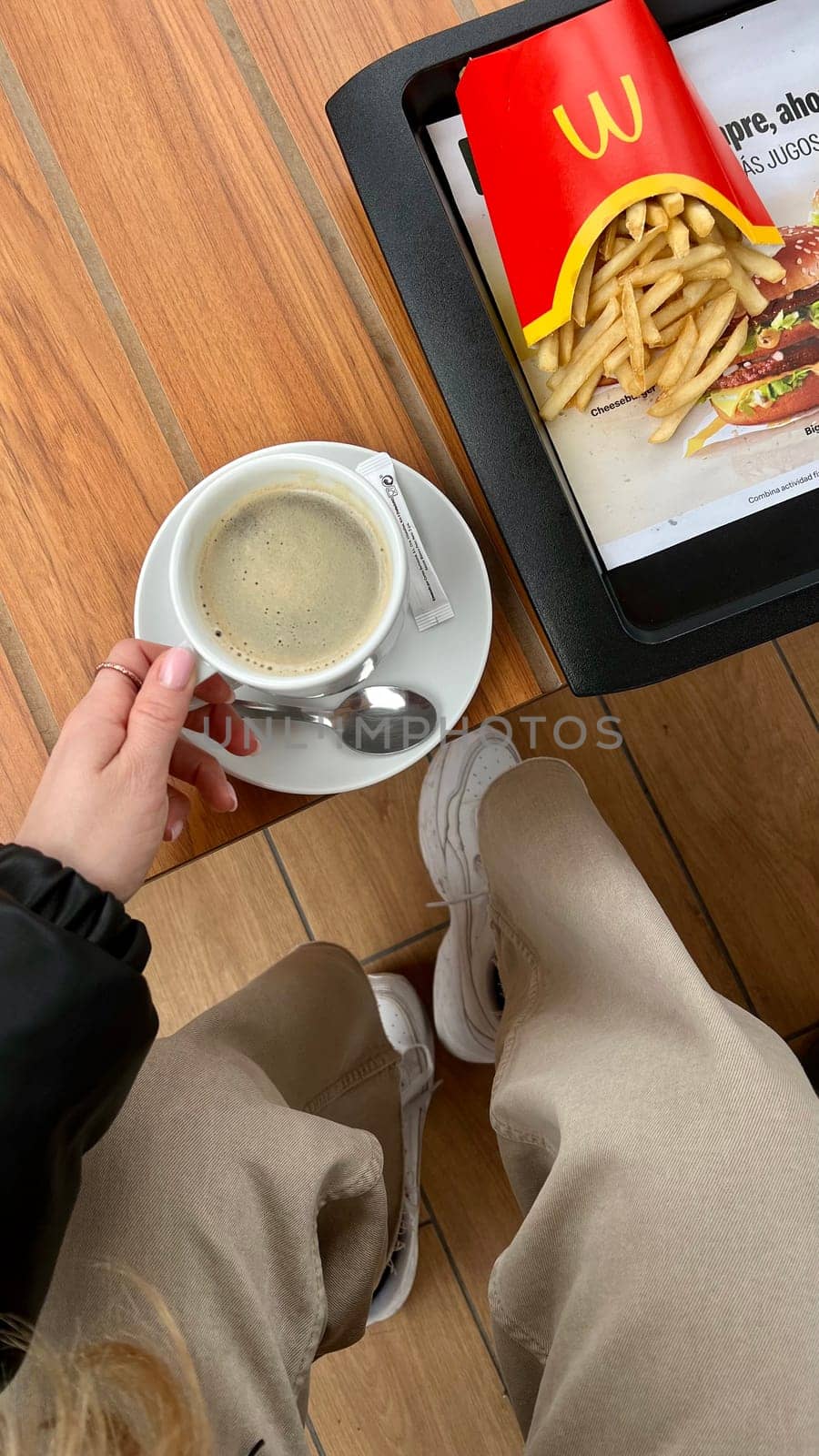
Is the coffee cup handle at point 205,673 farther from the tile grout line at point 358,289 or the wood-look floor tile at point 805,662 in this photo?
the wood-look floor tile at point 805,662

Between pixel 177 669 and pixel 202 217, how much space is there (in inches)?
Result: 14.2

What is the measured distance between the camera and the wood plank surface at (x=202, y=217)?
69cm

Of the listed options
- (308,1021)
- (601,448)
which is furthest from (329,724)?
(308,1021)

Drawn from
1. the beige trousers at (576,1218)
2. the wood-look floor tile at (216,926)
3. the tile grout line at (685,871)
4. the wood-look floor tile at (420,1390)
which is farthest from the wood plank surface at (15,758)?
the wood-look floor tile at (420,1390)

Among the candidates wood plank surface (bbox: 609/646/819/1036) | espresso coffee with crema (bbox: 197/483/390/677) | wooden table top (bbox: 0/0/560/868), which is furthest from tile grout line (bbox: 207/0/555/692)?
wood plank surface (bbox: 609/646/819/1036)

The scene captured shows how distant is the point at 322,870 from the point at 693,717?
1.74 feet

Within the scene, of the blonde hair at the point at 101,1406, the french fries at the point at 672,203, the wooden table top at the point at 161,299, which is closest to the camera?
the blonde hair at the point at 101,1406

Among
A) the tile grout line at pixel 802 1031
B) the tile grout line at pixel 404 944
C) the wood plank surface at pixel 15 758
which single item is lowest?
the tile grout line at pixel 802 1031

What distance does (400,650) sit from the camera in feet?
2.17

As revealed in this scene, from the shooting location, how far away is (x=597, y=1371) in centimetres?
60

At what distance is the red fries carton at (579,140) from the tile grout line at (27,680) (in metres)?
0.42

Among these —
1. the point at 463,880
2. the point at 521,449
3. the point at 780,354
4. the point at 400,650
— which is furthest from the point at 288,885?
the point at 780,354

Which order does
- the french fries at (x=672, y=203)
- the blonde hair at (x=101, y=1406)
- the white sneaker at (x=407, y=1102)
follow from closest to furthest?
the blonde hair at (x=101, y=1406)
the french fries at (x=672, y=203)
the white sneaker at (x=407, y=1102)

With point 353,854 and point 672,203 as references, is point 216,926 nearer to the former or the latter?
point 353,854
